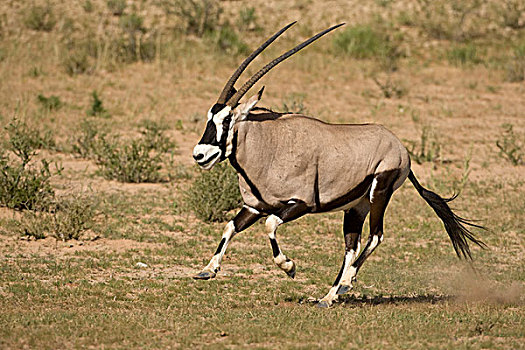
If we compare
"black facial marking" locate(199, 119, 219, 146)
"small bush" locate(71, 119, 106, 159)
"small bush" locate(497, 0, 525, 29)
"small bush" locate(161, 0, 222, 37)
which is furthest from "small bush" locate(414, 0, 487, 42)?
"black facial marking" locate(199, 119, 219, 146)

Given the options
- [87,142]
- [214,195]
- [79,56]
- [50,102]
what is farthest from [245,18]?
[214,195]

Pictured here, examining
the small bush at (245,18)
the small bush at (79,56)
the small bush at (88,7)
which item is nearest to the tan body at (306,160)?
the small bush at (79,56)

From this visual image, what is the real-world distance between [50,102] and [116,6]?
6.48m

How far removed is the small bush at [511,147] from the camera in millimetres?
14148

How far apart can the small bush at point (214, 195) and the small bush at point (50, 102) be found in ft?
18.4

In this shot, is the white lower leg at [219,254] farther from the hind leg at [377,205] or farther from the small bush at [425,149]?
the small bush at [425,149]

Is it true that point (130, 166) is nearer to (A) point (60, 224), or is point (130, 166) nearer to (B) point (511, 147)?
(A) point (60, 224)

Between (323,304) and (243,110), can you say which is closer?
(243,110)

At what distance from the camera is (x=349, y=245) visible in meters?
7.57

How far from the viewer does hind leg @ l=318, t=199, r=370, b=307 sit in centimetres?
734

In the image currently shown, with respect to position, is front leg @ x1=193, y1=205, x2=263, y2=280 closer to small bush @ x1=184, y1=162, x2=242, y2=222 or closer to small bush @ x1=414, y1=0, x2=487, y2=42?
small bush @ x1=184, y1=162, x2=242, y2=222

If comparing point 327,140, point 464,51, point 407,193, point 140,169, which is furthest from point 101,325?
point 464,51

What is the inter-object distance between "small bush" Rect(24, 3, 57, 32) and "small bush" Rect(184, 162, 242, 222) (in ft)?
35.3

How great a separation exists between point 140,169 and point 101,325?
21.5 feet
